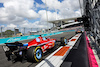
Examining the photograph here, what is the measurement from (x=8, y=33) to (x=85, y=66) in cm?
1320

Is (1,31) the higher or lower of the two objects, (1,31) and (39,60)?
the higher

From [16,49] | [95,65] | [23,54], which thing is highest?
[16,49]

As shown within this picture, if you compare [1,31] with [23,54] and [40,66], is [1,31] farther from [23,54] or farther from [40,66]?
[40,66]

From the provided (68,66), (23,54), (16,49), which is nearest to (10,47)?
(16,49)

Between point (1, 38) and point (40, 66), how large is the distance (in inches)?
449

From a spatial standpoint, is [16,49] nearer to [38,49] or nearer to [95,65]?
[38,49]

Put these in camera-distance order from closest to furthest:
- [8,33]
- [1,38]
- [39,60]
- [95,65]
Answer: [95,65] → [39,60] → [1,38] → [8,33]

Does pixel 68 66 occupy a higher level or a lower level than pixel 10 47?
lower

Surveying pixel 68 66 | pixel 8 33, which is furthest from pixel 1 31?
pixel 68 66

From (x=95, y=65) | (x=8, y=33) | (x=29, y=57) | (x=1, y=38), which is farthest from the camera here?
(x=8, y=33)

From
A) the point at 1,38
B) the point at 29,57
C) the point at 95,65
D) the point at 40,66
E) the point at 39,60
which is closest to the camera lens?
the point at 95,65

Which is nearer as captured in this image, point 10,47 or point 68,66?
point 68,66

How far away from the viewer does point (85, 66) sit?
9.39 feet

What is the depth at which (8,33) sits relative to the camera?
41.6 ft
